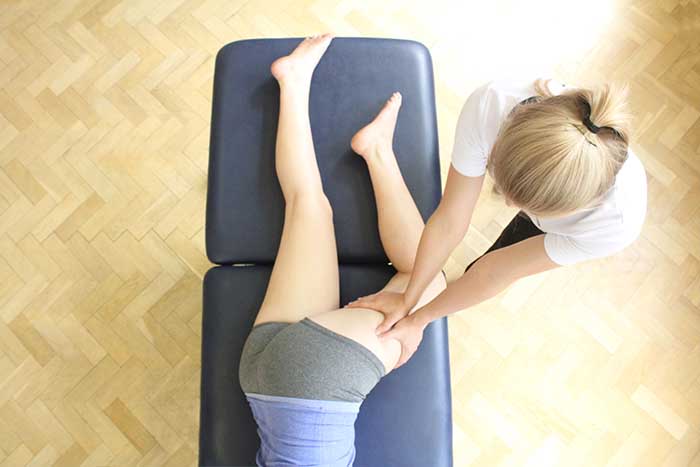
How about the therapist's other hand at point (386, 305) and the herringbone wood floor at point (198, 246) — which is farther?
the herringbone wood floor at point (198, 246)

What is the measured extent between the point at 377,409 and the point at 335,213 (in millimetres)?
353

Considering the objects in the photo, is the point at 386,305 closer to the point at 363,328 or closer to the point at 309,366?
the point at 363,328

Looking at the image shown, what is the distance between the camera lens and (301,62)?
1.08m

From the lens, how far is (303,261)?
98cm

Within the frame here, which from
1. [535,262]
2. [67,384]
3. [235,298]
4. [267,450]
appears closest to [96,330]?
[67,384]

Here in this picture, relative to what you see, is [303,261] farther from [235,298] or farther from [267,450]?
[267,450]

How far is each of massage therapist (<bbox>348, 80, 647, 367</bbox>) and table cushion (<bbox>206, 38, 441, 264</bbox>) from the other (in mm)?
142

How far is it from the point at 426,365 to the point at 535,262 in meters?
0.27

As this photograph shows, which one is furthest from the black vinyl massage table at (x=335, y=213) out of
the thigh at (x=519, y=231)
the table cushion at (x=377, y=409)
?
the thigh at (x=519, y=231)

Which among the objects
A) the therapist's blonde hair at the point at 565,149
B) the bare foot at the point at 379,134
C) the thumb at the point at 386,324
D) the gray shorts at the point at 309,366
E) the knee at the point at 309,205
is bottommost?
the thumb at the point at 386,324

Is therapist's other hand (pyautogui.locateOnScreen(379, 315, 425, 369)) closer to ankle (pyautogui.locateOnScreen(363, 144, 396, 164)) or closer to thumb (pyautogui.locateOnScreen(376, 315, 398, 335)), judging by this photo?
thumb (pyautogui.locateOnScreen(376, 315, 398, 335))

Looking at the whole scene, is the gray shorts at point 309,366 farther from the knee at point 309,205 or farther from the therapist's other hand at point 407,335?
the knee at point 309,205

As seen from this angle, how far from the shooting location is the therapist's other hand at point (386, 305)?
0.95 metres

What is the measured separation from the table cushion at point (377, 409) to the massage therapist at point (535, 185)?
2.1 inches
